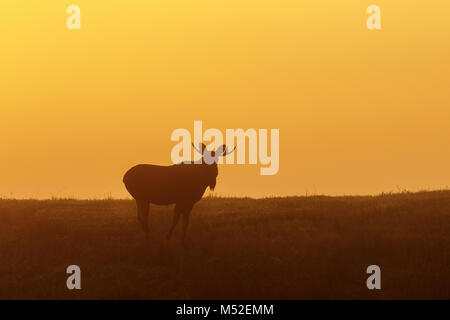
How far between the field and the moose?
2.87 ft

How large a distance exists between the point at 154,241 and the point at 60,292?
157 inches

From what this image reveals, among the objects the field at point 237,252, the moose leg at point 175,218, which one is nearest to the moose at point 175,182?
the moose leg at point 175,218

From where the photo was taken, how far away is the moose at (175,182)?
21406 millimetres

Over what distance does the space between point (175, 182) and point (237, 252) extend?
299 cm

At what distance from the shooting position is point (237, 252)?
19.9 meters

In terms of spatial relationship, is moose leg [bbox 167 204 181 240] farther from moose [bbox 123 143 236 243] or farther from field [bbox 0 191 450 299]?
field [bbox 0 191 450 299]

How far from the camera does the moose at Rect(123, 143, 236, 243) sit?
21406 mm

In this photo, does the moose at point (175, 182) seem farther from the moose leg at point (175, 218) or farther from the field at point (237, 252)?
the field at point (237, 252)

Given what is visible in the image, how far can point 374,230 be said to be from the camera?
22.0 metres

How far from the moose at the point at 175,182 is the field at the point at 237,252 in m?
0.87

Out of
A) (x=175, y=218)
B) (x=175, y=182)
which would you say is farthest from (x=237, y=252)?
(x=175, y=182)

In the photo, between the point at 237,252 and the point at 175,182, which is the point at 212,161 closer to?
the point at 175,182
